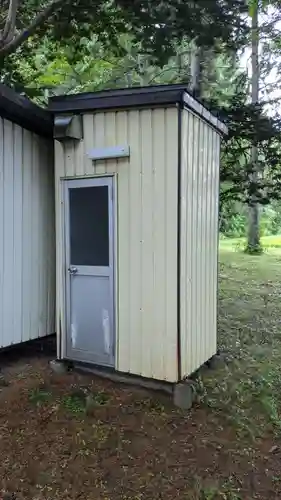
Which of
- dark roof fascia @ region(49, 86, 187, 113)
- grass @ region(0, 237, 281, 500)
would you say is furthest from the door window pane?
grass @ region(0, 237, 281, 500)

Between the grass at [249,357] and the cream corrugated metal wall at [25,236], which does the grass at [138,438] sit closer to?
the grass at [249,357]

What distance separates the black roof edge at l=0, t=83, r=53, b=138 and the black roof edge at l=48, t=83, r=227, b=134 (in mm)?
217

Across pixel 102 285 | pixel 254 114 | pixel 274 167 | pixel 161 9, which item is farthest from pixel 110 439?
pixel 274 167

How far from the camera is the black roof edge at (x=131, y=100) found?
3.32 metres

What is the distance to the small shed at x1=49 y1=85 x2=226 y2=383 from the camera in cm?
343

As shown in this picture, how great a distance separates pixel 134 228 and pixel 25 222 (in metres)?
1.25

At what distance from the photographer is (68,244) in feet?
12.9

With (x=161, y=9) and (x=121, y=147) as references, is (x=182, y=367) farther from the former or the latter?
(x=161, y=9)

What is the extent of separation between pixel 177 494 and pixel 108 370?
1450mm

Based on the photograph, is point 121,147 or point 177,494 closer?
point 177,494

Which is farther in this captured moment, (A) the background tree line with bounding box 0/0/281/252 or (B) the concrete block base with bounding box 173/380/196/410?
(A) the background tree line with bounding box 0/0/281/252

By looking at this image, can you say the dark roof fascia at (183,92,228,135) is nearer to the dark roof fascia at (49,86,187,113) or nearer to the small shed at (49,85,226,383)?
the small shed at (49,85,226,383)

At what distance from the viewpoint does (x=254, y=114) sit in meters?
6.14

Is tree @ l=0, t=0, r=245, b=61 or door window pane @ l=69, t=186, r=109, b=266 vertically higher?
tree @ l=0, t=0, r=245, b=61
